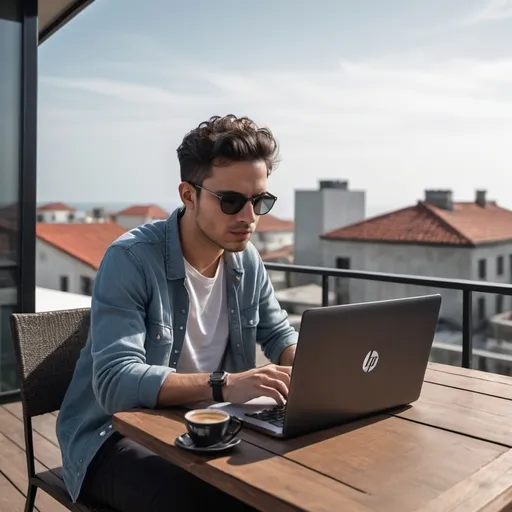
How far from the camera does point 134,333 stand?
1.30m

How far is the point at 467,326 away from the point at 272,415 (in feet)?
4.83

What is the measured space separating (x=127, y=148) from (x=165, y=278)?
3886 cm

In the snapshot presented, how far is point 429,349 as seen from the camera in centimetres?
129

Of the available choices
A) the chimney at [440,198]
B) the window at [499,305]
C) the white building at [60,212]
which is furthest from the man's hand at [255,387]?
the white building at [60,212]

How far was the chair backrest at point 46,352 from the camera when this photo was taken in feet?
4.91

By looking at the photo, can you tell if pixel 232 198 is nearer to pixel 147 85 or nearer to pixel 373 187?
pixel 373 187

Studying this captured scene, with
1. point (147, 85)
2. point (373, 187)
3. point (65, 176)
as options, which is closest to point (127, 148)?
point (65, 176)

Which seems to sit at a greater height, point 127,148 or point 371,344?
point 127,148

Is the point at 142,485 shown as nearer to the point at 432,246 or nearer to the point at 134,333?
the point at 134,333

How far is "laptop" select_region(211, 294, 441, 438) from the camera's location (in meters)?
1.05

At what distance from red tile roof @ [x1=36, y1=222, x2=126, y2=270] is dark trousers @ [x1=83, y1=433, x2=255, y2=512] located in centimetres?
3159

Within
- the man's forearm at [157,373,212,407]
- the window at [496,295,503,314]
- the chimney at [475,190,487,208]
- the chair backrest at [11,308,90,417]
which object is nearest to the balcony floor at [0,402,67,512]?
the chair backrest at [11,308,90,417]

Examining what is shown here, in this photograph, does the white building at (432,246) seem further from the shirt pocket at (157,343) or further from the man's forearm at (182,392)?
the man's forearm at (182,392)

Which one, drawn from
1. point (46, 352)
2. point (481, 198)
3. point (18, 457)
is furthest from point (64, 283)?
point (46, 352)
